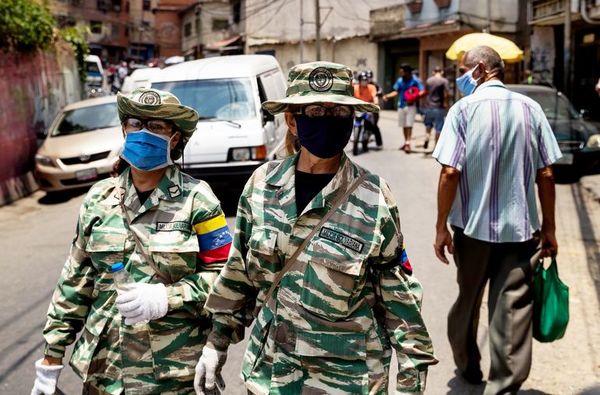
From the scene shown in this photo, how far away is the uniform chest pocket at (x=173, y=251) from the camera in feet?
8.01

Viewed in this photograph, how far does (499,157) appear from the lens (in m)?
3.43

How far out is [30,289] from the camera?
20.4 ft

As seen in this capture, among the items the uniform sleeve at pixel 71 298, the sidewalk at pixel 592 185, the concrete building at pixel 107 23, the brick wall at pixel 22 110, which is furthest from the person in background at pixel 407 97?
the concrete building at pixel 107 23

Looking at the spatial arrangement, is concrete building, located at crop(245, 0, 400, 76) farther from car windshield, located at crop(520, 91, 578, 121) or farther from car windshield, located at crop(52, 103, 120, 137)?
car windshield, located at crop(52, 103, 120, 137)

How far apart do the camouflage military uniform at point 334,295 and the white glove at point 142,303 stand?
0.37 metres

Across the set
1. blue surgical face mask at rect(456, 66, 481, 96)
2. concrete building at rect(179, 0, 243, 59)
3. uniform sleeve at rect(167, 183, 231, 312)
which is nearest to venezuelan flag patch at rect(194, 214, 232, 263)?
uniform sleeve at rect(167, 183, 231, 312)

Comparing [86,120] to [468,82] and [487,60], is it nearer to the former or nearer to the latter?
[468,82]

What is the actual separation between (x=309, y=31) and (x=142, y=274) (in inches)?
1568

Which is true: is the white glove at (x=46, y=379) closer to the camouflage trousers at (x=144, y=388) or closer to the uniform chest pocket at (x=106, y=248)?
the camouflage trousers at (x=144, y=388)

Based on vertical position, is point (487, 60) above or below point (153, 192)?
above

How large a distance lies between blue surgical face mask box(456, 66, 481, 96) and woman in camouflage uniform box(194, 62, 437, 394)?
5.77 feet

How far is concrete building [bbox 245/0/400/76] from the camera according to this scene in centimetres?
3519

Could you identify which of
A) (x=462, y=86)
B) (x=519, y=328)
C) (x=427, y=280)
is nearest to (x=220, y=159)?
(x=427, y=280)

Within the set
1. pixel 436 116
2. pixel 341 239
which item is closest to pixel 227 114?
pixel 436 116
